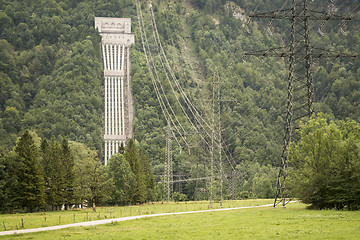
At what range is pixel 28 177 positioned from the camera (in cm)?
6362

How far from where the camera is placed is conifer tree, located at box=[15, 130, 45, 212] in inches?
2493

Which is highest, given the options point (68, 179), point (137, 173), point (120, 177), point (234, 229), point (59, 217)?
point (137, 173)

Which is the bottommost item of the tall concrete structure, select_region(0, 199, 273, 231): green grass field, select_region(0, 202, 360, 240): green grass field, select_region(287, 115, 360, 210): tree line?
select_region(0, 202, 360, 240): green grass field

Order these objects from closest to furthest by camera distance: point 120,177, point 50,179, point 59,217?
point 59,217
point 50,179
point 120,177

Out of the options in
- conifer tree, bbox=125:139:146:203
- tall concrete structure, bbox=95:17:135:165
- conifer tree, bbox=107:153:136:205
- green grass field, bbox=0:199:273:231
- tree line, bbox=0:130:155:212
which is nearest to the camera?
green grass field, bbox=0:199:273:231

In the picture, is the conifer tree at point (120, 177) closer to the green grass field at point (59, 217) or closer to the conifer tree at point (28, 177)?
the green grass field at point (59, 217)

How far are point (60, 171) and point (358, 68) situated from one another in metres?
143

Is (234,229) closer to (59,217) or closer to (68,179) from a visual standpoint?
(59,217)

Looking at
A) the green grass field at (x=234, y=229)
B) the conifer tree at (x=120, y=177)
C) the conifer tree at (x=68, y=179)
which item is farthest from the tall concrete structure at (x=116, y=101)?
the green grass field at (x=234, y=229)

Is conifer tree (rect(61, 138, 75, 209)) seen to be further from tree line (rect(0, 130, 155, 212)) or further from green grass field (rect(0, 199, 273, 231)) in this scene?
green grass field (rect(0, 199, 273, 231))

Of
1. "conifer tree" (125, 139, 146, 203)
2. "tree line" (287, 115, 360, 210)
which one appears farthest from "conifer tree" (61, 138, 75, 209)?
"tree line" (287, 115, 360, 210)

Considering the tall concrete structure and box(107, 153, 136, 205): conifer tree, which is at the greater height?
the tall concrete structure

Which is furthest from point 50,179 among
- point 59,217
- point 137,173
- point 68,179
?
point 59,217

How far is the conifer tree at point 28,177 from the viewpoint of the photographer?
208 feet
